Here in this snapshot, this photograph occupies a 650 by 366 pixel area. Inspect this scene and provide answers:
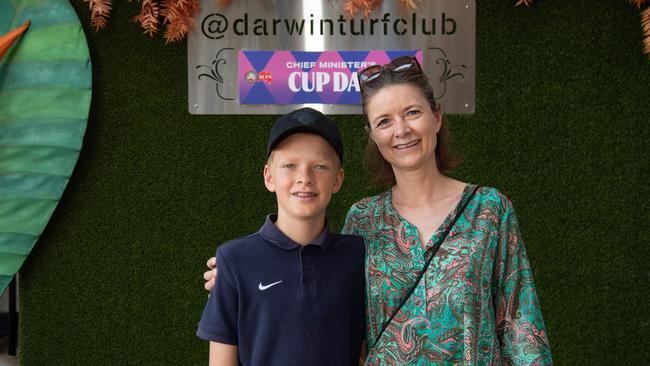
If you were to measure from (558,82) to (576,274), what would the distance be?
97 cm

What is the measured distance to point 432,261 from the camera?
4.35ft

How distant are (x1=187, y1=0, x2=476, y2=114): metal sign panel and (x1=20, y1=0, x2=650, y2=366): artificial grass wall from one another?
0.33 ft

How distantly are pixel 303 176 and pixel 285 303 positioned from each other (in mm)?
295

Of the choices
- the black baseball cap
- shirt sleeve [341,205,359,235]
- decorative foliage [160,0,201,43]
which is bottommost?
shirt sleeve [341,205,359,235]

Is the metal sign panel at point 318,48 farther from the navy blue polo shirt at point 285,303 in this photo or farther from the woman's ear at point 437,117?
the navy blue polo shirt at point 285,303

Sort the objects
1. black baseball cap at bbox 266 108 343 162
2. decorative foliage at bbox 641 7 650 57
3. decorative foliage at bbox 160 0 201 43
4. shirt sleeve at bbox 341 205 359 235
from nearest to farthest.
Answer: black baseball cap at bbox 266 108 343 162, shirt sleeve at bbox 341 205 359 235, decorative foliage at bbox 641 7 650 57, decorative foliage at bbox 160 0 201 43

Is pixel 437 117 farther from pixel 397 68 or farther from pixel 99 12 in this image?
pixel 99 12

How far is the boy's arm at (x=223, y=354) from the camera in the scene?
1.33 metres

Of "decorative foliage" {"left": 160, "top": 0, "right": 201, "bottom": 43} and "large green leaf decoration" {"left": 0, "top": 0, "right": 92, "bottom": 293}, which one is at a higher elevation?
"decorative foliage" {"left": 160, "top": 0, "right": 201, "bottom": 43}

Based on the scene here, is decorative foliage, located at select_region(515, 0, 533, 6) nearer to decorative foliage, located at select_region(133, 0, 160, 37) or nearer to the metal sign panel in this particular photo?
the metal sign panel

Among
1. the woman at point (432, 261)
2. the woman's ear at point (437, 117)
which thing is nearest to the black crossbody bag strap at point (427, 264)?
the woman at point (432, 261)

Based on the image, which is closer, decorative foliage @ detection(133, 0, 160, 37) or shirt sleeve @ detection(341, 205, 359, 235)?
shirt sleeve @ detection(341, 205, 359, 235)

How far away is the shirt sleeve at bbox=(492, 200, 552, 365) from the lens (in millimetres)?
1290

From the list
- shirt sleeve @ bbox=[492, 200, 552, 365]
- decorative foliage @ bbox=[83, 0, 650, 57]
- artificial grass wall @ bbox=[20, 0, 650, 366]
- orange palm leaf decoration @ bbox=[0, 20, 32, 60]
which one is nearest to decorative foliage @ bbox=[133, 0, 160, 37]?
decorative foliage @ bbox=[83, 0, 650, 57]
